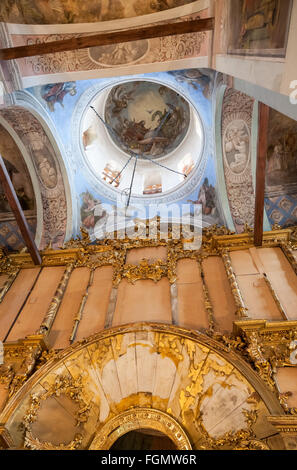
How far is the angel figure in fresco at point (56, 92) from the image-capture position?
10034mm

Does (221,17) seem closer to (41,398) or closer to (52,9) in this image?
(52,9)

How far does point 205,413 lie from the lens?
17.4ft

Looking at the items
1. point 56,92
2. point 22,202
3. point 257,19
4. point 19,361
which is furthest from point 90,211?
point 257,19

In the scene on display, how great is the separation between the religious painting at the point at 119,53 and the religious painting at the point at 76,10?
27.8 inches

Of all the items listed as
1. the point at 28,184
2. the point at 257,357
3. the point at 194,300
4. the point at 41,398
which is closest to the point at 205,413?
the point at 257,357

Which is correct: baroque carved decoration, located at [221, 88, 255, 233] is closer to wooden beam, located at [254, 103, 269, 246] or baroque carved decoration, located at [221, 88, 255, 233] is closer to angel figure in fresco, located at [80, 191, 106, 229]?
wooden beam, located at [254, 103, 269, 246]

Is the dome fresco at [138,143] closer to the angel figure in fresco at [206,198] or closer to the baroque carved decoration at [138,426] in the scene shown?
the angel figure in fresco at [206,198]

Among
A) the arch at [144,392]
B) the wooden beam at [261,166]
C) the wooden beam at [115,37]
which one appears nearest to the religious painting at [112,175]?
the wooden beam at [115,37]

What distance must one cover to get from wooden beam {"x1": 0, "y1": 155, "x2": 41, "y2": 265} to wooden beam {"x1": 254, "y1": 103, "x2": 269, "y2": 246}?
21.4 ft

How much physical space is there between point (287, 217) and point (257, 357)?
6.28 m

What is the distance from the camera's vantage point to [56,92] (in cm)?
1041

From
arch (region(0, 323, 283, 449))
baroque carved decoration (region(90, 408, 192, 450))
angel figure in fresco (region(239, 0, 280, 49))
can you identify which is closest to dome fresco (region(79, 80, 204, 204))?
angel figure in fresco (region(239, 0, 280, 49))

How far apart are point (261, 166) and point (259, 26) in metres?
3.61

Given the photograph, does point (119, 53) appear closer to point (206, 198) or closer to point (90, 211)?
point (90, 211)
